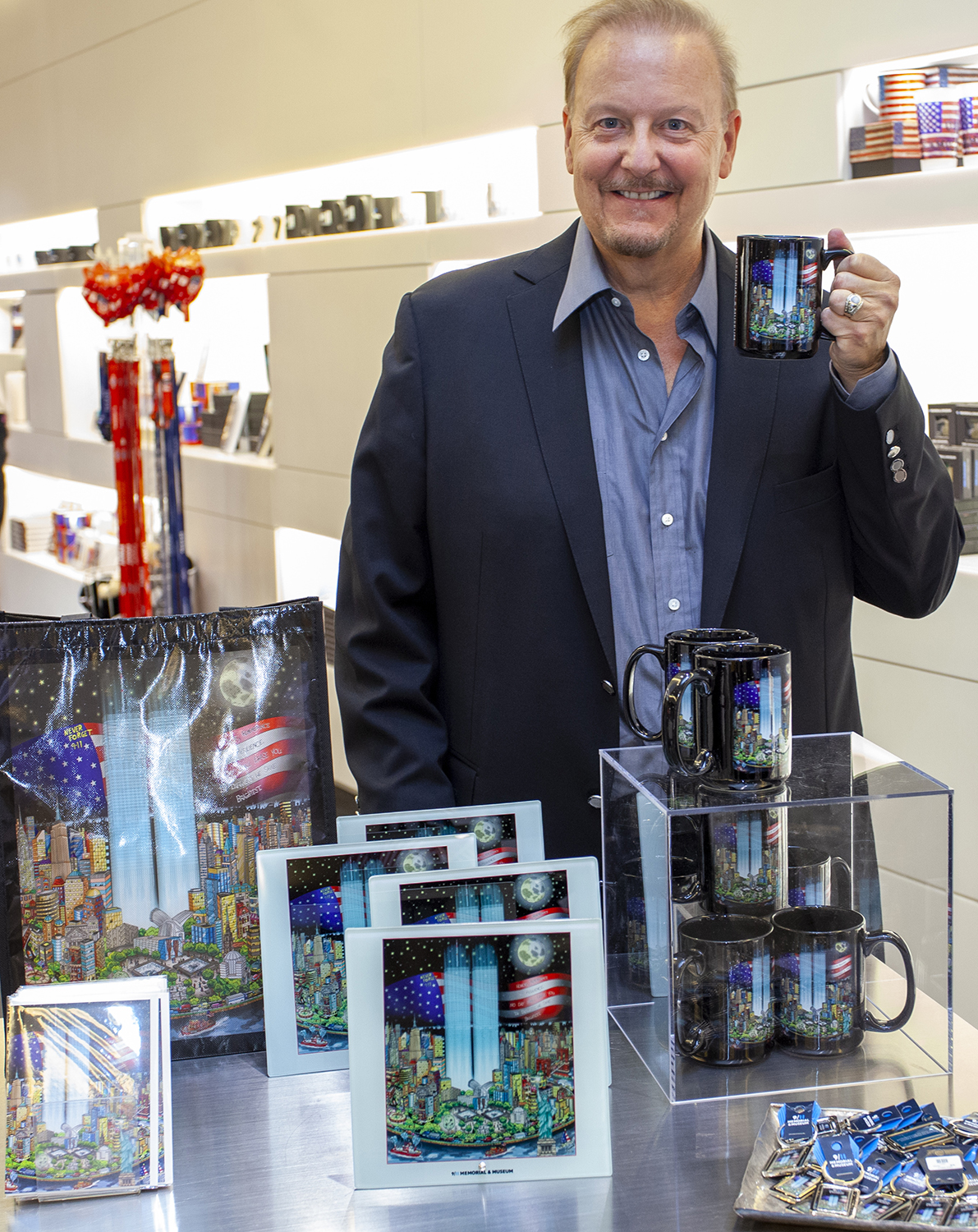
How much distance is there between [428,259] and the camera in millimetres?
4328

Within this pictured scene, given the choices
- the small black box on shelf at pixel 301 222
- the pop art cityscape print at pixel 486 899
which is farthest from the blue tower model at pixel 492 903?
the small black box on shelf at pixel 301 222

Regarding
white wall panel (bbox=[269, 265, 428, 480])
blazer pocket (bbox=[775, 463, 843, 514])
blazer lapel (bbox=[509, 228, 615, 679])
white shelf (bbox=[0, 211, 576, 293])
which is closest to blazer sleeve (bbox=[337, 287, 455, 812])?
blazer lapel (bbox=[509, 228, 615, 679])

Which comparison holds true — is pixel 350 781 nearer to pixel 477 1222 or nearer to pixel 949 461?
pixel 949 461

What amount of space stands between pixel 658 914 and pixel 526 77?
3144 millimetres

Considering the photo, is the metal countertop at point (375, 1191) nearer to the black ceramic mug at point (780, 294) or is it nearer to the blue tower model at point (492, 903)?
the blue tower model at point (492, 903)

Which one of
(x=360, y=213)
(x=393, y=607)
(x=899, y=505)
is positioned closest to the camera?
(x=899, y=505)

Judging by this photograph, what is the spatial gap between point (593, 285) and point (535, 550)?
14.0 inches

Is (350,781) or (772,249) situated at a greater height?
(772,249)

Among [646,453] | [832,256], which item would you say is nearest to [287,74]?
[646,453]

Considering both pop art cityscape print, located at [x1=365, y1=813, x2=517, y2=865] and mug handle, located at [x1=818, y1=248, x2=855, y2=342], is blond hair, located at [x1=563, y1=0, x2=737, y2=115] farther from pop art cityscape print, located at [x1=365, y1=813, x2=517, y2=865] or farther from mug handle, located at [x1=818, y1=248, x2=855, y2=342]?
pop art cityscape print, located at [x1=365, y1=813, x2=517, y2=865]

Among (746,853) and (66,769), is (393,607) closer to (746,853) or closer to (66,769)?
(66,769)

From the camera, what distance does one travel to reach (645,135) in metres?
1.61

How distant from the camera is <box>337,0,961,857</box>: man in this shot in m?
1.64

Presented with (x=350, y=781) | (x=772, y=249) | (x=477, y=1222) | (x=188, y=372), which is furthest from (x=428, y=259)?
(x=477, y=1222)
